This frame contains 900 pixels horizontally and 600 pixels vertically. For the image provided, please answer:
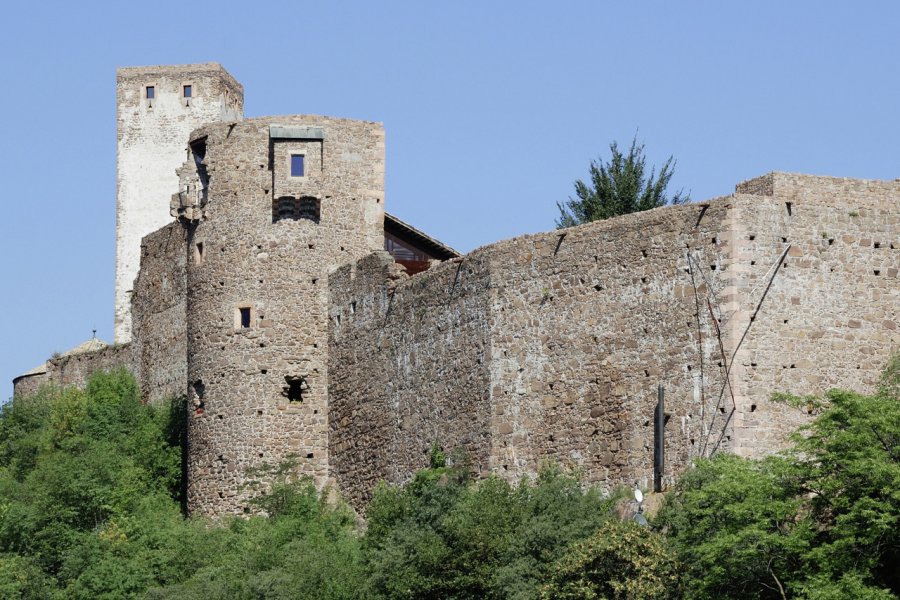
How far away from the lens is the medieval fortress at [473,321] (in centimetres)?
3650

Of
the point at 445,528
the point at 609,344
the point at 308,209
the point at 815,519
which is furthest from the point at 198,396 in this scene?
the point at 815,519

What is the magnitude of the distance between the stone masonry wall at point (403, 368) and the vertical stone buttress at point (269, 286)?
625 millimetres

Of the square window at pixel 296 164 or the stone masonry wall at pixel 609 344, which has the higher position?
the square window at pixel 296 164

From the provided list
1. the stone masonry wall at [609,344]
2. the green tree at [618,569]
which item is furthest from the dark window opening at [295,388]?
the green tree at [618,569]

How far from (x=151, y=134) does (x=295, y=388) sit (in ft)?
64.3

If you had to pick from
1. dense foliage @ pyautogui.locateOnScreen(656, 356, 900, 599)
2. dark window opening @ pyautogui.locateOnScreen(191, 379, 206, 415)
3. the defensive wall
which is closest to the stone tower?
dark window opening @ pyautogui.locateOnScreen(191, 379, 206, 415)

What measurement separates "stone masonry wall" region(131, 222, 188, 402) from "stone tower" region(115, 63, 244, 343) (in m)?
7.27

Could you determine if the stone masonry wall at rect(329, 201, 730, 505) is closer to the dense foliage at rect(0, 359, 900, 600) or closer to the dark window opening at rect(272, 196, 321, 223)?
the dense foliage at rect(0, 359, 900, 600)

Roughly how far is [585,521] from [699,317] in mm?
4020

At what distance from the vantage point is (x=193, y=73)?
65312mm

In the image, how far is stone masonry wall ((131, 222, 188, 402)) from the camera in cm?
5319

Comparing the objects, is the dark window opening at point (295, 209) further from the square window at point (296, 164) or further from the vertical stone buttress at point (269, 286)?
the square window at point (296, 164)

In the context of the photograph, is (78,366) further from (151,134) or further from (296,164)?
(296,164)

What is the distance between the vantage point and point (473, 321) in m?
41.9
